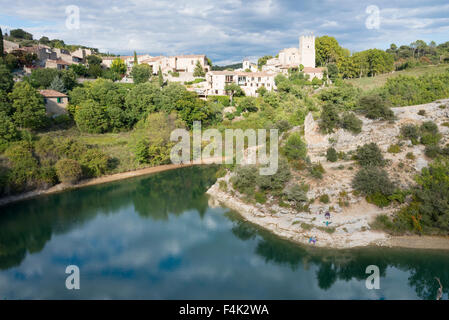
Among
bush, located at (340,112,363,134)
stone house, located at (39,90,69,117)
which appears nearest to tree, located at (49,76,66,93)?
stone house, located at (39,90,69,117)

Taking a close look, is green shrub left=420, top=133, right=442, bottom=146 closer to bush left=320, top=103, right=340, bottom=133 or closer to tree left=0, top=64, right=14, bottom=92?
bush left=320, top=103, right=340, bottom=133

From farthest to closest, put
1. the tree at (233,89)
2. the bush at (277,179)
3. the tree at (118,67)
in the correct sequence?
the tree at (118,67)
the tree at (233,89)
the bush at (277,179)

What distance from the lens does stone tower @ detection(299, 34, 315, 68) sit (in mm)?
46812

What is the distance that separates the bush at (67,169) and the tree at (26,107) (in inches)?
261

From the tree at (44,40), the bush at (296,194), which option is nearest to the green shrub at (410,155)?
the bush at (296,194)

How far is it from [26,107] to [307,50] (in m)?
38.2

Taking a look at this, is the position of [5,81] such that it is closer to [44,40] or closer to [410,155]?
[410,155]

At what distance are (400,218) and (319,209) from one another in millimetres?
3986

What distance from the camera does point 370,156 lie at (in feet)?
63.3

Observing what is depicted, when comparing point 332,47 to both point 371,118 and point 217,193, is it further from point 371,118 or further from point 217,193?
point 217,193

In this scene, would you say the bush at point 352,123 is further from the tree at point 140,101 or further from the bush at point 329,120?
the tree at point 140,101

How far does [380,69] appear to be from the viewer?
4659 cm

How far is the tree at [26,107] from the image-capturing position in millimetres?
25516

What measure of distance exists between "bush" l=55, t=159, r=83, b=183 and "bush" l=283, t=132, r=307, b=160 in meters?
15.2
